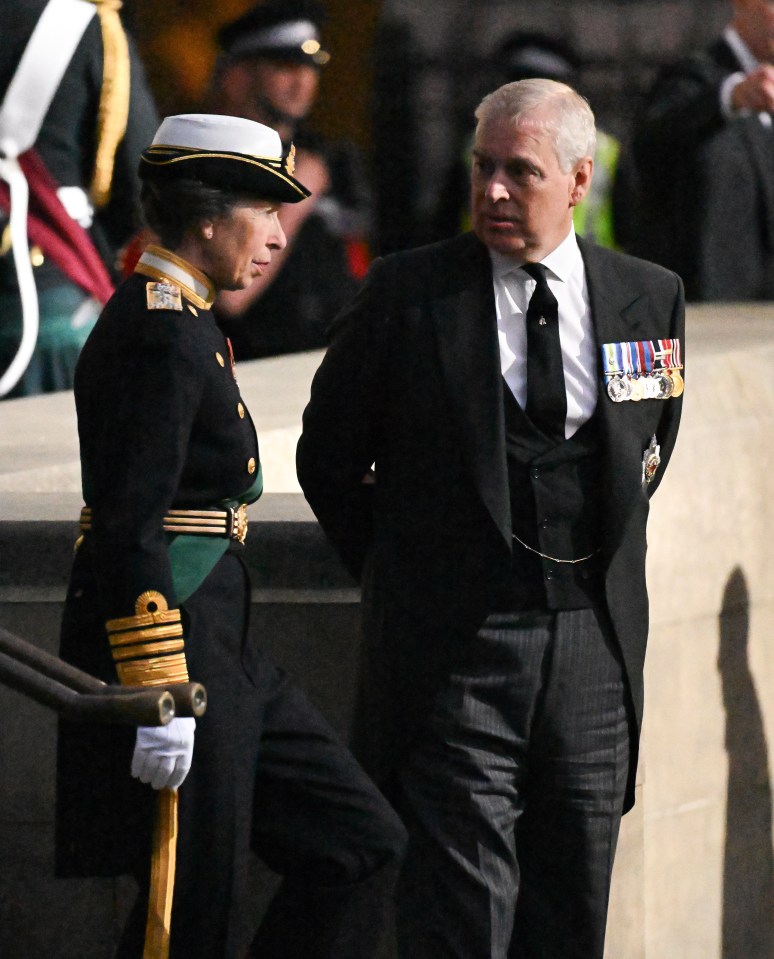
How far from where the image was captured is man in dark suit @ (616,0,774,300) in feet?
27.6

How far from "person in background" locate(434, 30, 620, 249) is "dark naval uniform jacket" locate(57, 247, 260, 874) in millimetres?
4549

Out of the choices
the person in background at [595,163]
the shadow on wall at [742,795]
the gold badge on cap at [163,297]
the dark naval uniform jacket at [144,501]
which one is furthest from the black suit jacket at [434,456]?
the person in background at [595,163]

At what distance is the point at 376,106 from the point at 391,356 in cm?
659

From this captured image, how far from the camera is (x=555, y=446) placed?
157 inches

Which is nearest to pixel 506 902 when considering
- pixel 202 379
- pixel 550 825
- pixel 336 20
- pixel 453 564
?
pixel 550 825

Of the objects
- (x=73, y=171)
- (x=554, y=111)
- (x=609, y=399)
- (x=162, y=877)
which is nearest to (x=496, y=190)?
(x=554, y=111)

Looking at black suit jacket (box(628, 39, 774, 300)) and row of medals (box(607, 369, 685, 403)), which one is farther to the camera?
black suit jacket (box(628, 39, 774, 300))

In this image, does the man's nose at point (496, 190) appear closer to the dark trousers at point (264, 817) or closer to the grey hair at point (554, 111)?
the grey hair at point (554, 111)

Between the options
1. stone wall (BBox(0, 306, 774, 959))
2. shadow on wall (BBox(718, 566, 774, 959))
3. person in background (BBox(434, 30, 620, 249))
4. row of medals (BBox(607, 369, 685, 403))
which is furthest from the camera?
person in background (BBox(434, 30, 620, 249))

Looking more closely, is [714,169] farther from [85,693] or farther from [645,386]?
[85,693]

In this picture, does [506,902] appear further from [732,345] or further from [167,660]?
[732,345]

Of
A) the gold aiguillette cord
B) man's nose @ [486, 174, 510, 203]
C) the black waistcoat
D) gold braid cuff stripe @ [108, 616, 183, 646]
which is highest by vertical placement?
man's nose @ [486, 174, 510, 203]

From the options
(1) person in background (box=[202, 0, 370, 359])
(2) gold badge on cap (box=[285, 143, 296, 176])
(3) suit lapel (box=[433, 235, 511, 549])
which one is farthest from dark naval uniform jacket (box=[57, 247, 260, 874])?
(1) person in background (box=[202, 0, 370, 359])

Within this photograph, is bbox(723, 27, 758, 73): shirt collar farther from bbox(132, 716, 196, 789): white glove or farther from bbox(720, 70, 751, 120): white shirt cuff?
bbox(132, 716, 196, 789): white glove
